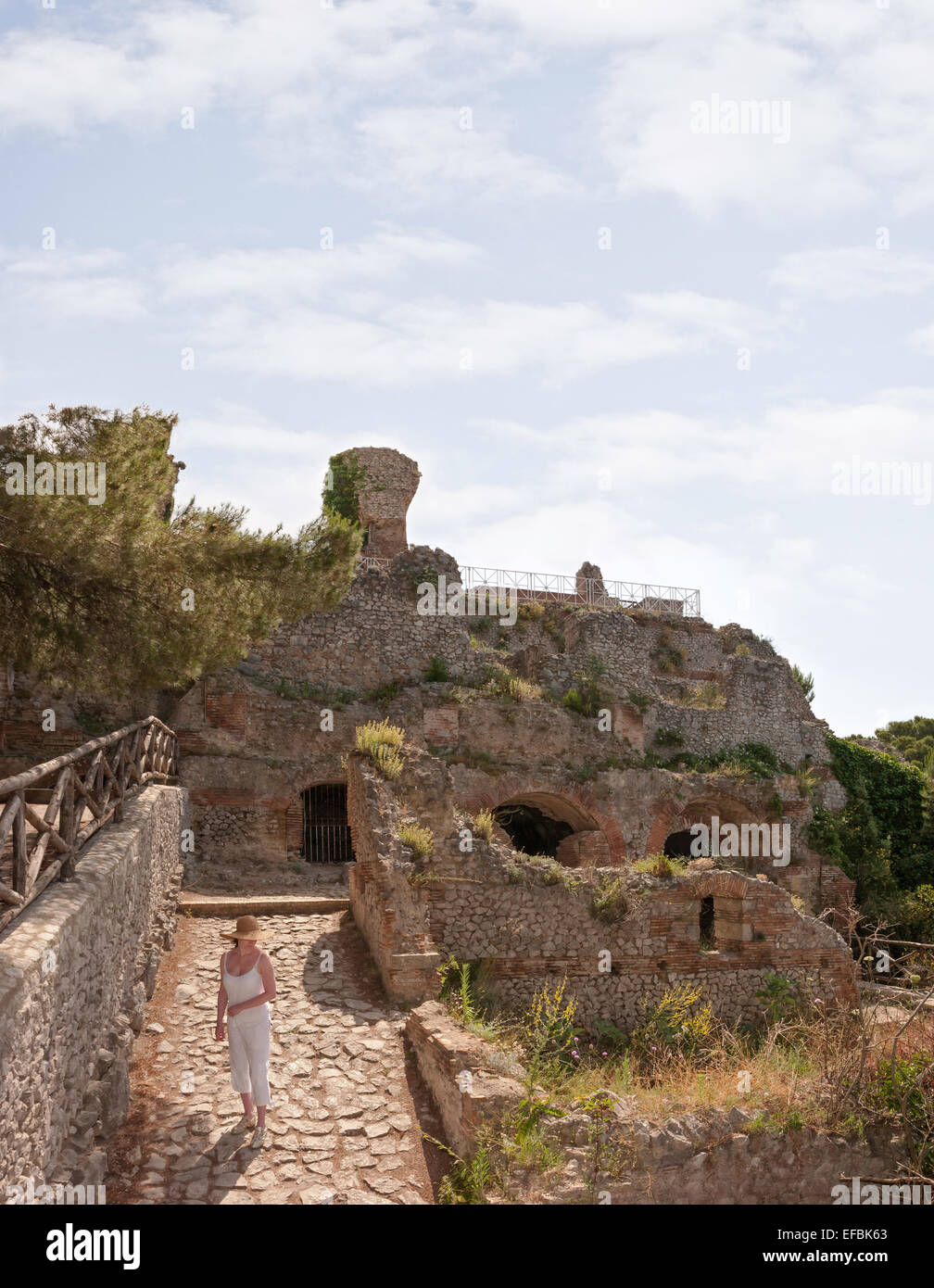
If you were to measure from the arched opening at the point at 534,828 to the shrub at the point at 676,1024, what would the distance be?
32.7 ft

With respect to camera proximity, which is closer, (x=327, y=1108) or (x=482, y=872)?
A: (x=327, y=1108)

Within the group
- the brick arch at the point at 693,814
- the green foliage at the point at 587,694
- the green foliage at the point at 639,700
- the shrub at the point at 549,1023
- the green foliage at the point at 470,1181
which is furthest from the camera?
the green foliage at the point at 639,700

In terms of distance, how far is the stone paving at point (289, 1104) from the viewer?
6137mm

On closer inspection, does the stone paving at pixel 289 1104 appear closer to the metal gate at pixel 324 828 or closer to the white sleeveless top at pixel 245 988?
the white sleeveless top at pixel 245 988

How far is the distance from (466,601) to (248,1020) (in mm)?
18049

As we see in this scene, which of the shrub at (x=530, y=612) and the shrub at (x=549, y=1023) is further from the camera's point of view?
the shrub at (x=530, y=612)

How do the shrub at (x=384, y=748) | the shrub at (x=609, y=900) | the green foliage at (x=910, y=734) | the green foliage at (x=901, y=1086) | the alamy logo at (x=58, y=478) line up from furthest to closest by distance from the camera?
the green foliage at (x=910, y=734), the shrub at (x=384, y=748), the shrub at (x=609, y=900), the alamy logo at (x=58, y=478), the green foliage at (x=901, y=1086)

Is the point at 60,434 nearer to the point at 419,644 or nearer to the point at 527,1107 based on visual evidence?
the point at 527,1107

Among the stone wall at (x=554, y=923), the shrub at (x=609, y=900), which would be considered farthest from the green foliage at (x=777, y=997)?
the shrub at (x=609, y=900)

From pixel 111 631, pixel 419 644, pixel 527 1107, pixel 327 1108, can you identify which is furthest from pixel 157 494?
pixel 419 644

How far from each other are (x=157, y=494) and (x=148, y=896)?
13.1 feet

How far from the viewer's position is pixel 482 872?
1060 centimetres

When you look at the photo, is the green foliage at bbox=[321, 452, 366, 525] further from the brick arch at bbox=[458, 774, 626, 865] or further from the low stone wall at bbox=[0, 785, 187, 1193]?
the low stone wall at bbox=[0, 785, 187, 1193]

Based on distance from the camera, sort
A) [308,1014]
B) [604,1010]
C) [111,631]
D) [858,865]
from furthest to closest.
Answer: [858,865], [604,1010], [111,631], [308,1014]
